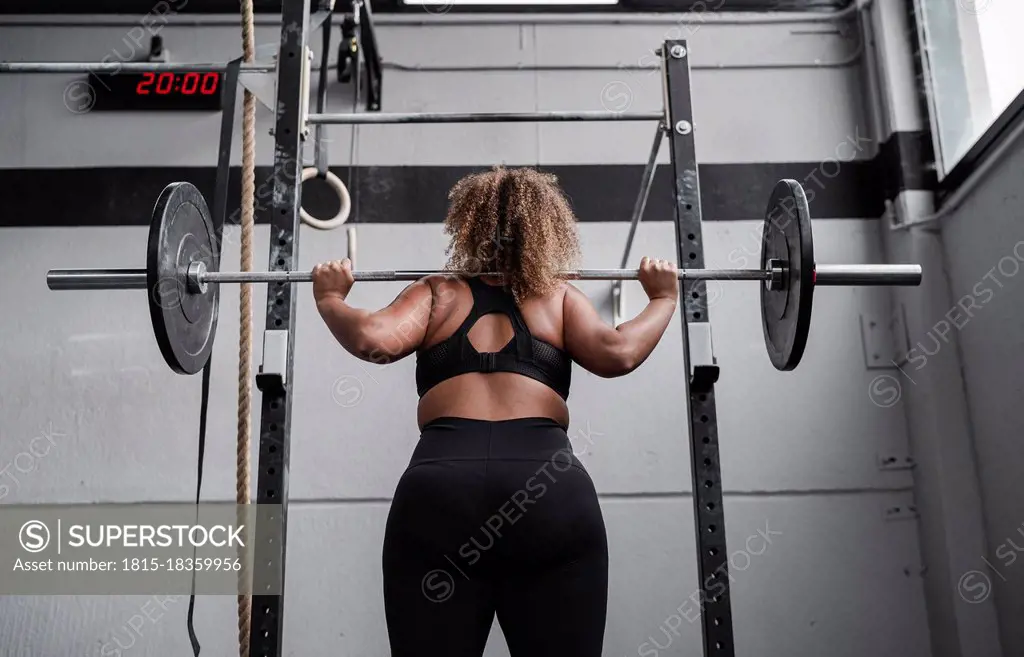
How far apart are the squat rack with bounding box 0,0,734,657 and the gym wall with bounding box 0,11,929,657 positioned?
1.07 metres

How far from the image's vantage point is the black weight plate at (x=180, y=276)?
169 cm

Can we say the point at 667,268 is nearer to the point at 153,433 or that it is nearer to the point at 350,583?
the point at 350,583

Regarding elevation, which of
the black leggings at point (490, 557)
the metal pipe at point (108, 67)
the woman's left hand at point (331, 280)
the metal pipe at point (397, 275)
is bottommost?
the black leggings at point (490, 557)

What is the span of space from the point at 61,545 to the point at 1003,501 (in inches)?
119

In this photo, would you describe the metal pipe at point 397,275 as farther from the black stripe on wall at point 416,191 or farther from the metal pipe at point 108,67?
the black stripe on wall at point 416,191

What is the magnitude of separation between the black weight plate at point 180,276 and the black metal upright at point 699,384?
105 centimetres

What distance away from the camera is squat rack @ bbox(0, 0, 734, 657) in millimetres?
1673

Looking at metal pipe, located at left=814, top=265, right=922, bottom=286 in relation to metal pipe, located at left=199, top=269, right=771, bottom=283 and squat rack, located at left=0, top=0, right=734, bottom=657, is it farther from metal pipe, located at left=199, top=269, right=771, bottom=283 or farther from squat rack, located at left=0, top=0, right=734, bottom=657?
squat rack, located at left=0, top=0, right=734, bottom=657

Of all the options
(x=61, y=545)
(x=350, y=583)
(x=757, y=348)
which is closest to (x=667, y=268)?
(x=757, y=348)

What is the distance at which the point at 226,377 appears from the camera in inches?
122

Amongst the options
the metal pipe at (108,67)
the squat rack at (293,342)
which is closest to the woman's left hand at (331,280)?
the squat rack at (293,342)

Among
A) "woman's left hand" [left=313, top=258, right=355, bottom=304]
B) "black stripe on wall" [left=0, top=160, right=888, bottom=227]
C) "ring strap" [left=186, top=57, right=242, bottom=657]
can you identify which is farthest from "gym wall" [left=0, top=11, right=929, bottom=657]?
"woman's left hand" [left=313, top=258, right=355, bottom=304]

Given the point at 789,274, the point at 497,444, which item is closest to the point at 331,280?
the point at 497,444

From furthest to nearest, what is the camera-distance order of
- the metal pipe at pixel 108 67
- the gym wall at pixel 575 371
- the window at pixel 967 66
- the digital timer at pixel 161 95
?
the digital timer at pixel 161 95 → the gym wall at pixel 575 371 → the window at pixel 967 66 → the metal pipe at pixel 108 67
